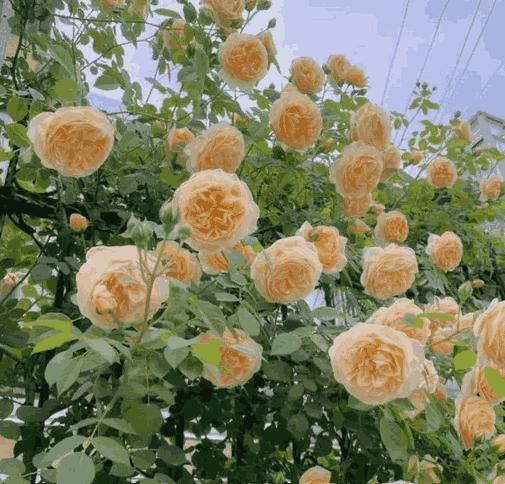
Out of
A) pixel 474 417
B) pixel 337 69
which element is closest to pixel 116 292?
pixel 474 417

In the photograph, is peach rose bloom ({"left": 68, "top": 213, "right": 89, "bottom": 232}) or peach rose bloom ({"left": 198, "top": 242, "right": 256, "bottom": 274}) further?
peach rose bloom ({"left": 68, "top": 213, "right": 89, "bottom": 232})

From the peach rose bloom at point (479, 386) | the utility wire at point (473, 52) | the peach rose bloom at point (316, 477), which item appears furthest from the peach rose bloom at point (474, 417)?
the utility wire at point (473, 52)

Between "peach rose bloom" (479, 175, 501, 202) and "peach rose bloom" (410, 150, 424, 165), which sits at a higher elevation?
"peach rose bloom" (410, 150, 424, 165)

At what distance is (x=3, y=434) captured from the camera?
984mm

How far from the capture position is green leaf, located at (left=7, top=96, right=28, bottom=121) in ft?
3.41

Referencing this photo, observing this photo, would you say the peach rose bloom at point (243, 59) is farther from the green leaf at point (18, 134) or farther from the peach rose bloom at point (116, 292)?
the peach rose bloom at point (116, 292)

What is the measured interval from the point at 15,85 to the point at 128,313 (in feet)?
2.64

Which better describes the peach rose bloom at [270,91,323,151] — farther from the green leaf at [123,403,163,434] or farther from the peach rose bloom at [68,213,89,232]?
the green leaf at [123,403,163,434]

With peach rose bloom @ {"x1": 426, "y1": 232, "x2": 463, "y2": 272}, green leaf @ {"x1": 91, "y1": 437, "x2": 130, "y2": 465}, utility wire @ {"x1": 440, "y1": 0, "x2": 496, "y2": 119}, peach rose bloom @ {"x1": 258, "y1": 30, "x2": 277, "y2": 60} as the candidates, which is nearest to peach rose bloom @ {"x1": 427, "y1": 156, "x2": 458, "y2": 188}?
peach rose bloom @ {"x1": 426, "y1": 232, "x2": 463, "y2": 272}

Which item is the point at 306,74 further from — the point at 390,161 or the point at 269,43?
the point at 390,161

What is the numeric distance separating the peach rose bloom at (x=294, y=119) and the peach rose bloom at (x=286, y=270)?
0.29 m

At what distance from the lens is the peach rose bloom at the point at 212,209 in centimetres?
73

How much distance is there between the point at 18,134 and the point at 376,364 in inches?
23.6

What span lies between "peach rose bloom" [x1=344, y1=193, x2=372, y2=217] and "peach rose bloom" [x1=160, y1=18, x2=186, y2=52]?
0.46 meters
